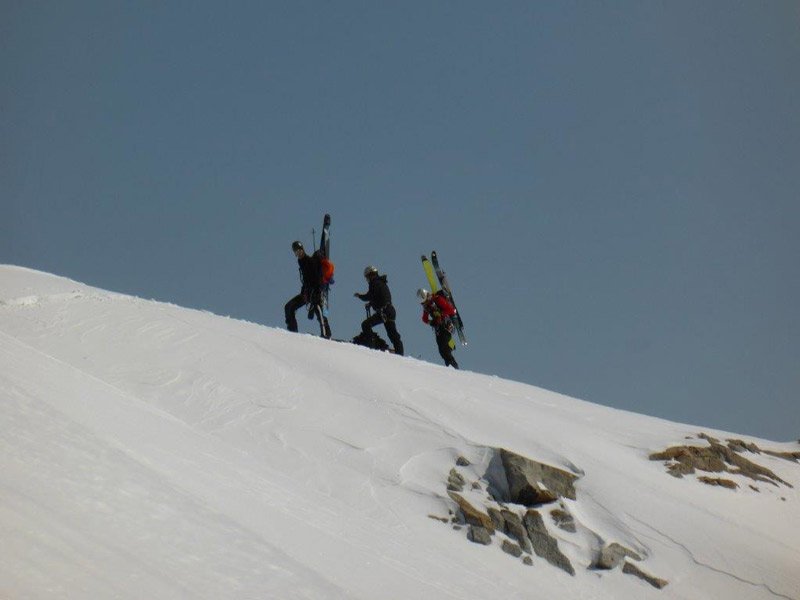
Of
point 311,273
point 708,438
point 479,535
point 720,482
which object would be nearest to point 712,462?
point 720,482

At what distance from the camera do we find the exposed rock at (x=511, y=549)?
733cm

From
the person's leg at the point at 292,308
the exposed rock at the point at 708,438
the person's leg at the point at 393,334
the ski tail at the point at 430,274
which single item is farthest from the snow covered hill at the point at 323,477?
the ski tail at the point at 430,274

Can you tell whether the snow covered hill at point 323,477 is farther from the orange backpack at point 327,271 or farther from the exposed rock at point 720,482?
the orange backpack at point 327,271

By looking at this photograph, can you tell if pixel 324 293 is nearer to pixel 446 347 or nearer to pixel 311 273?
pixel 311 273

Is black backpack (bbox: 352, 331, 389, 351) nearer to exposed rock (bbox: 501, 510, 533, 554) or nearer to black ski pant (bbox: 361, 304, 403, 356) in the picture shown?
black ski pant (bbox: 361, 304, 403, 356)

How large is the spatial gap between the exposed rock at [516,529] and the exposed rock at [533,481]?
300mm

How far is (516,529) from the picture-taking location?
7.73m

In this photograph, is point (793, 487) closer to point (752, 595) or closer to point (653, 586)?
point (752, 595)

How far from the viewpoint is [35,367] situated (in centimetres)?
650

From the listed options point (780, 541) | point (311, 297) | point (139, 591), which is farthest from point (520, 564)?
point (311, 297)

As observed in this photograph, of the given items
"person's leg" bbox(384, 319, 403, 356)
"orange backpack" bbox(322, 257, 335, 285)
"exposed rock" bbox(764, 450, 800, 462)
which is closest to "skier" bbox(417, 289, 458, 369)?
"person's leg" bbox(384, 319, 403, 356)

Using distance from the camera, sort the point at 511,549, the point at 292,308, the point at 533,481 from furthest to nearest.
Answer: the point at 292,308, the point at 533,481, the point at 511,549

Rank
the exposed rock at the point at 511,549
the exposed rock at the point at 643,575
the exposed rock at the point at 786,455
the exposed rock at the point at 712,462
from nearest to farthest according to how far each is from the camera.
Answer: the exposed rock at the point at 511,549 < the exposed rock at the point at 643,575 < the exposed rock at the point at 712,462 < the exposed rock at the point at 786,455

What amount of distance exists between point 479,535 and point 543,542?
0.68 metres
